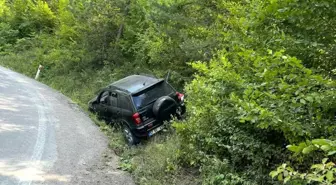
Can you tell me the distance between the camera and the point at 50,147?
341 inches

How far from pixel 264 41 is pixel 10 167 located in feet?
19.0

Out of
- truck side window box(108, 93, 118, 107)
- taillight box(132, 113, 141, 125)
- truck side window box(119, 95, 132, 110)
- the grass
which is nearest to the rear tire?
the grass

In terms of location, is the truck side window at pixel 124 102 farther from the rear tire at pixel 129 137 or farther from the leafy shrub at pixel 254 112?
the leafy shrub at pixel 254 112

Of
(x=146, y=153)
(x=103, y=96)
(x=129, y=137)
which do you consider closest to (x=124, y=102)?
(x=129, y=137)

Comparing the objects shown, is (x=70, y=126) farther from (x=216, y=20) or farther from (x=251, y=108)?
(x=251, y=108)

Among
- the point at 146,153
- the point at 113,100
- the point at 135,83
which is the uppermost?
the point at 135,83

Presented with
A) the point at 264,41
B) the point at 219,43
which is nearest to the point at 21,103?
the point at 219,43

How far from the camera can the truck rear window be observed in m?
10.4

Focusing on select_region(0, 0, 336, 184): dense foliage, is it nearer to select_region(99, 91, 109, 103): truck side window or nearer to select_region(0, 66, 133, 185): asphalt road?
select_region(0, 66, 133, 185): asphalt road

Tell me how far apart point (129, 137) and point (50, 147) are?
2.67 meters

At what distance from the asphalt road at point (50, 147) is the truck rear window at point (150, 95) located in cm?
156

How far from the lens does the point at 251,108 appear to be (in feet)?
14.4

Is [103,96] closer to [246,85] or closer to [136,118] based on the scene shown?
[136,118]

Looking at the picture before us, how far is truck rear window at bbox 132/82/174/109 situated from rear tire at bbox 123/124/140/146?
89 cm
